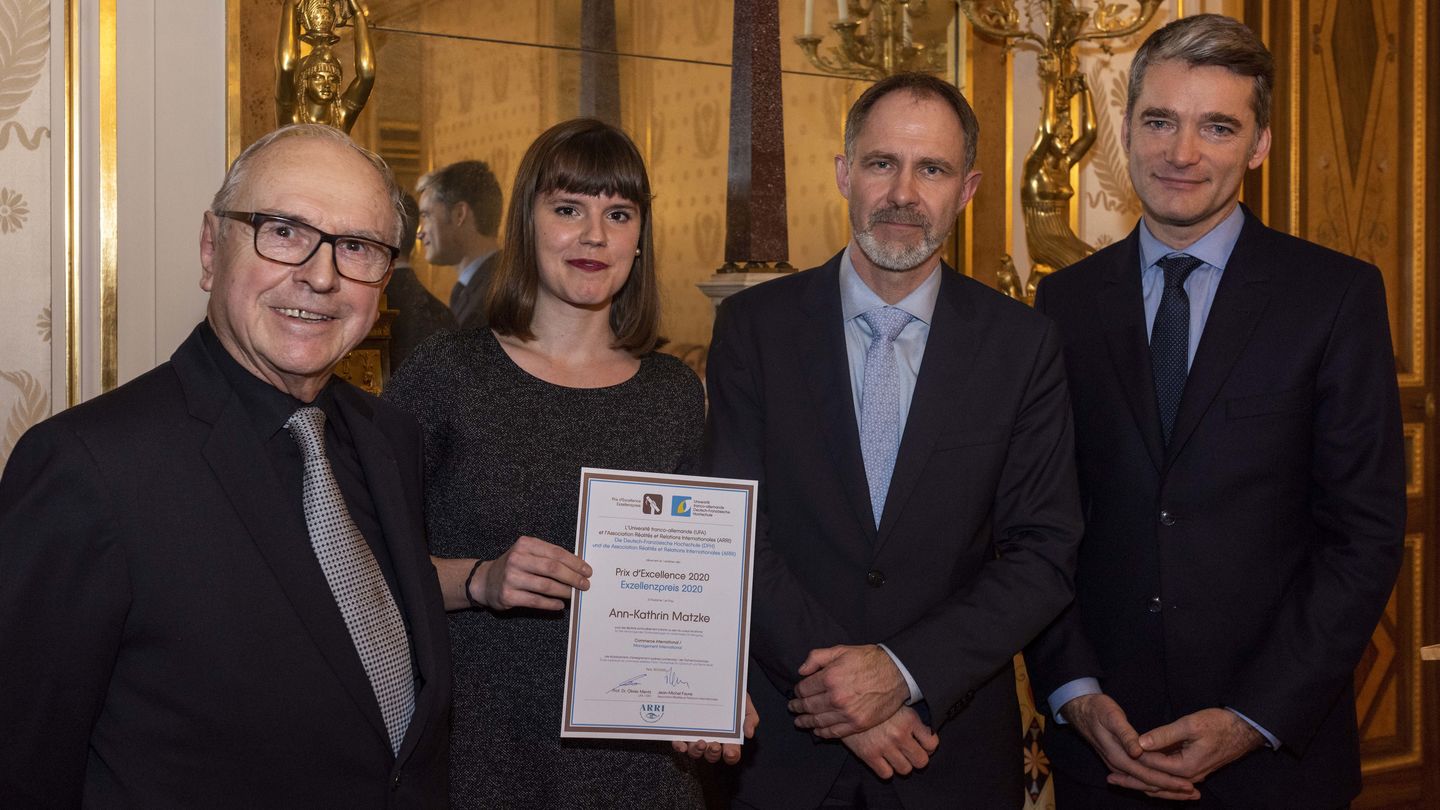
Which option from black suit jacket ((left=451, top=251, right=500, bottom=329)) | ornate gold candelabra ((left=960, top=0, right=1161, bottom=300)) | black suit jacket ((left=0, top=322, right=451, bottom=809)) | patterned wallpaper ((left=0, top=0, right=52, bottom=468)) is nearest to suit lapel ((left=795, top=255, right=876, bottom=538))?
black suit jacket ((left=0, top=322, right=451, bottom=809))

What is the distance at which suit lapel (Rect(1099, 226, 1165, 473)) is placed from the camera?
2.07m

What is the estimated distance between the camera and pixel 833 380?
6.68 ft

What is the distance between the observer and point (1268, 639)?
2.01 m

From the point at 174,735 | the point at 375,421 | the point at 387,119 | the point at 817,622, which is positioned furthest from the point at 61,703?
the point at 387,119

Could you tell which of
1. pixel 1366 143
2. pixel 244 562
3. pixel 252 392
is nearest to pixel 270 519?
pixel 244 562

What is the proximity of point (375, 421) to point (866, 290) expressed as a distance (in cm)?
84

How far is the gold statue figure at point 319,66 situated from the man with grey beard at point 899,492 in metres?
1.54

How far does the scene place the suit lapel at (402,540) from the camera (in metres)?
1.53

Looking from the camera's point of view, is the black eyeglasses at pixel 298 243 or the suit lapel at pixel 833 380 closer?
the black eyeglasses at pixel 298 243

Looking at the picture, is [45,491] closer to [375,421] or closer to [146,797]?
[146,797]

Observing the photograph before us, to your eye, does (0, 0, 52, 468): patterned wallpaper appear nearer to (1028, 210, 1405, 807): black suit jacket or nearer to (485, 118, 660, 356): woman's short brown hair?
(485, 118, 660, 356): woman's short brown hair

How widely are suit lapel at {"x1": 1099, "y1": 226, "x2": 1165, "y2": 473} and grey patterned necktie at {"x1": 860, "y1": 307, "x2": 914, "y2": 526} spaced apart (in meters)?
0.38

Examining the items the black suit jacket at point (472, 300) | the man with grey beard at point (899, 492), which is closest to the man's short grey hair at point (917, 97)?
the man with grey beard at point (899, 492)
